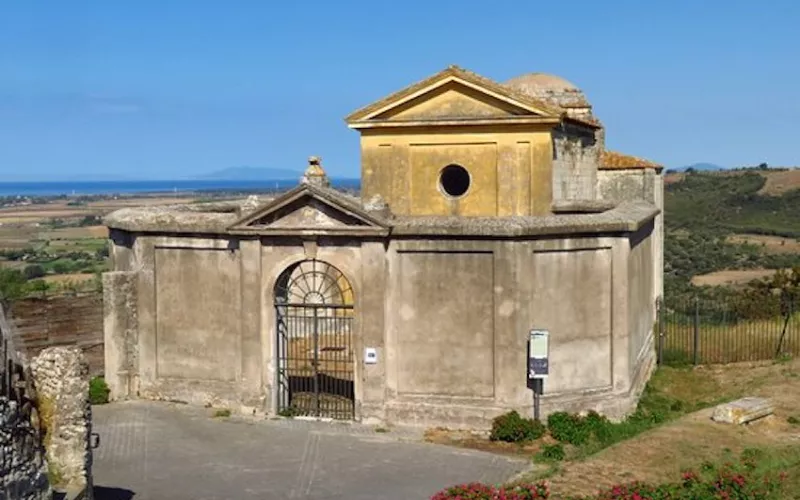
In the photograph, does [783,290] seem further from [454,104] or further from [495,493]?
[495,493]

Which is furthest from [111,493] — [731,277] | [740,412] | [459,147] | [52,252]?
[52,252]

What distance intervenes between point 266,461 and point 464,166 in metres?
9.86

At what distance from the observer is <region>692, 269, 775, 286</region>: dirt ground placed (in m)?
54.8

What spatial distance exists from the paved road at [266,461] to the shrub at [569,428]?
1.60 meters

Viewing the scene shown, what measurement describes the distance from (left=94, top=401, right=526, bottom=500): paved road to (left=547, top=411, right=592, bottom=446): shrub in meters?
1.60

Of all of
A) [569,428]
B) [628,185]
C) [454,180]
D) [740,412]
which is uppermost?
[454,180]

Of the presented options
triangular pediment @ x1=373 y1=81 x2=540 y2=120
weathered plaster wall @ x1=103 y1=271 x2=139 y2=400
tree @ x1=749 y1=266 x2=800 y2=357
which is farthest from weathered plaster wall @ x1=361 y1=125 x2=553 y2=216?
tree @ x1=749 y1=266 x2=800 y2=357

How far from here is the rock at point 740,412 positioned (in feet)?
59.6

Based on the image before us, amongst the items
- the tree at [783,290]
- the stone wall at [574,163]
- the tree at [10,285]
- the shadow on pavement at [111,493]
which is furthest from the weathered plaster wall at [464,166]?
the tree at [10,285]

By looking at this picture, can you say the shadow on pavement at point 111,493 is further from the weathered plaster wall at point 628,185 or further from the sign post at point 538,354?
the weathered plaster wall at point 628,185

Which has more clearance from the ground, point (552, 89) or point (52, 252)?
point (552, 89)

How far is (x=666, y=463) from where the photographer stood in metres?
15.7

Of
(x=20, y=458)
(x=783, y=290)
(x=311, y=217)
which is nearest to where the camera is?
(x=20, y=458)

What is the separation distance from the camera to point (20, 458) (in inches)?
403
